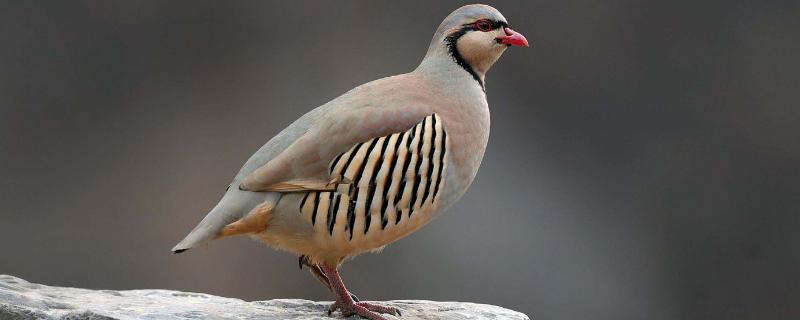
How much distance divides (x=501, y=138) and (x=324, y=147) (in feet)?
14.4

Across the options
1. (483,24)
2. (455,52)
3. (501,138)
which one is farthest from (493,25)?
(501,138)

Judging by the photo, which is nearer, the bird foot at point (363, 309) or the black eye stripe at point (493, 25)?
the bird foot at point (363, 309)

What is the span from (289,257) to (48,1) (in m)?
2.46

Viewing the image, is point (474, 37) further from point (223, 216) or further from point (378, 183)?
point (223, 216)

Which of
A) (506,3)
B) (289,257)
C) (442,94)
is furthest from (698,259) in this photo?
(442,94)

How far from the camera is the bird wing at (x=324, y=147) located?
3.69m

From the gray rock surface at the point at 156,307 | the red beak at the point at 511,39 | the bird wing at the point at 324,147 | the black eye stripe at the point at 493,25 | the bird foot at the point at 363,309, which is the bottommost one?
the bird foot at the point at 363,309

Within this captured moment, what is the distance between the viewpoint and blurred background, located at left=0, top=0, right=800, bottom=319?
777 centimetres

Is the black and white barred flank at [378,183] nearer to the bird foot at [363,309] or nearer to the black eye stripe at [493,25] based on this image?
the bird foot at [363,309]

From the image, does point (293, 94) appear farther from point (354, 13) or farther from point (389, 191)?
point (389, 191)

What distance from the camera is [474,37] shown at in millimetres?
4008

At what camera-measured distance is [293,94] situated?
7.97 m

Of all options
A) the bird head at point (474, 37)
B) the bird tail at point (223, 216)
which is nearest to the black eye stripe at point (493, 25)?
the bird head at point (474, 37)

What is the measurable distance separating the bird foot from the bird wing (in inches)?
18.7
